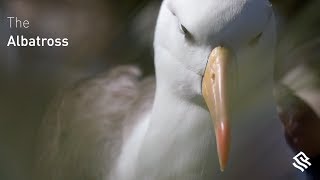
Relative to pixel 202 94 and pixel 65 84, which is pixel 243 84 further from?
pixel 65 84

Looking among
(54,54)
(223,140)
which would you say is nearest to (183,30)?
(223,140)

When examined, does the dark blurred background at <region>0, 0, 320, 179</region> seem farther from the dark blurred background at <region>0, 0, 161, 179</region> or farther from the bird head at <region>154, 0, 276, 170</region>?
the bird head at <region>154, 0, 276, 170</region>

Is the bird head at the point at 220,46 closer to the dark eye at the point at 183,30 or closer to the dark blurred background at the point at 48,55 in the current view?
the dark eye at the point at 183,30

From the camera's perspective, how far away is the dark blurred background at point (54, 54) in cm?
123

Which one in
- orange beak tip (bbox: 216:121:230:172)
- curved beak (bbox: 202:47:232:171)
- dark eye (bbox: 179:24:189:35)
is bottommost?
orange beak tip (bbox: 216:121:230:172)

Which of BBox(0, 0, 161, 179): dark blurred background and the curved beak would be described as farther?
BBox(0, 0, 161, 179): dark blurred background

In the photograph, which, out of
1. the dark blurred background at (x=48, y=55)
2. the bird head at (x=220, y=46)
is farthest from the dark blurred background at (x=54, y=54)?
the bird head at (x=220, y=46)

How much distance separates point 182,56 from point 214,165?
19cm

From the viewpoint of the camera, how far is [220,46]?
3.48 feet

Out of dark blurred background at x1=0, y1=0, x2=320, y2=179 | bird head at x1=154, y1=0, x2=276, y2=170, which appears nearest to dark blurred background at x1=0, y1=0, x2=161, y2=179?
dark blurred background at x1=0, y1=0, x2=320, y2=179

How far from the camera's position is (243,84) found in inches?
43.2

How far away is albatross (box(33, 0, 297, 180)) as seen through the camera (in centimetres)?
106

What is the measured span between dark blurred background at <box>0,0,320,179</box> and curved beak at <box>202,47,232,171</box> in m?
0.20

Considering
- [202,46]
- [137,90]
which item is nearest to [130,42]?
[137,90]
